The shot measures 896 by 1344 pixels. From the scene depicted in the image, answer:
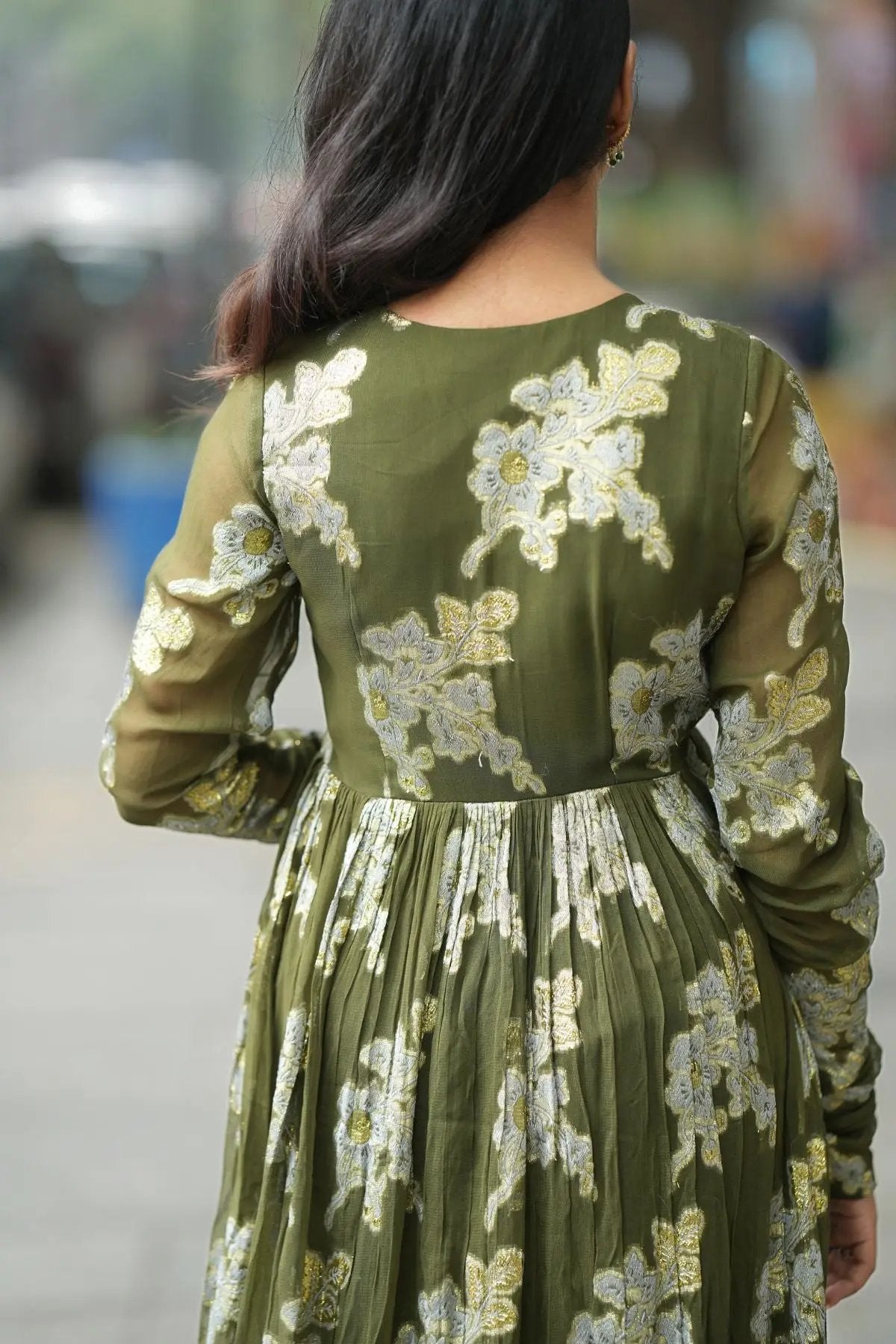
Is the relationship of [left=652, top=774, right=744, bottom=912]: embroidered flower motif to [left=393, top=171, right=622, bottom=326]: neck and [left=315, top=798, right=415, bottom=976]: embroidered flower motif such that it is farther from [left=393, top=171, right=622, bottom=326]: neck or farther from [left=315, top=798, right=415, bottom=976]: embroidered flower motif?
[left=393, top=171, right=622, bottom=326]: neck

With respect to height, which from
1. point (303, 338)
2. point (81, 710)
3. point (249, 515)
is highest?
point (81, 710)

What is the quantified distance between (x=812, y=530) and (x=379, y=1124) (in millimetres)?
546

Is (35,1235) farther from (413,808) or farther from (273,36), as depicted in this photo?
(273,36)

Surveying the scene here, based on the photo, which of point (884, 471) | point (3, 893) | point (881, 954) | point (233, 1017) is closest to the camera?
point (233, 1017)

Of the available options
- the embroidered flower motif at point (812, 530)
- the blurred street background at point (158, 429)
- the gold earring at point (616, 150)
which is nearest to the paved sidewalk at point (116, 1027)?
the blurred street background at point (158, 429)

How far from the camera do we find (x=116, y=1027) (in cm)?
279

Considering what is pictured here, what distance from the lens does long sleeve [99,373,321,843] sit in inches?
40.1

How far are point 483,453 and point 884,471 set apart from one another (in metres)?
6.27

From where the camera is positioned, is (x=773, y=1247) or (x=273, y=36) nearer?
(x=773, y=1247)

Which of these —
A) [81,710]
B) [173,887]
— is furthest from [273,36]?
[173,887]

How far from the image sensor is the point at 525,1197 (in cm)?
105

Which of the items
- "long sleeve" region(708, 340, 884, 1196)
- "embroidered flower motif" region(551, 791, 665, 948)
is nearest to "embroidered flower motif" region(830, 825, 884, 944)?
"long sleeve" region(708, 340, 884, 1196)

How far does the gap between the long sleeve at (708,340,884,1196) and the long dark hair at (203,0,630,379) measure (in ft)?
0.67

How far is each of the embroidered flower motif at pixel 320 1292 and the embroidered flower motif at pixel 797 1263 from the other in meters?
0.35
